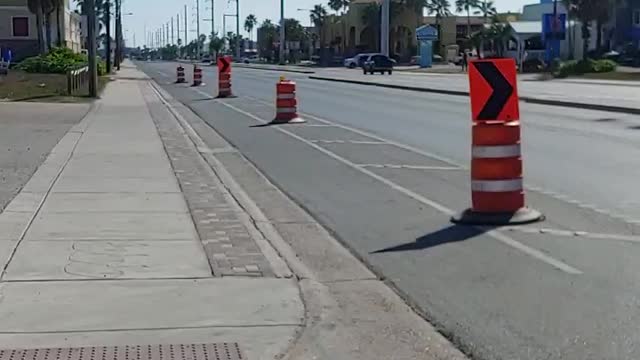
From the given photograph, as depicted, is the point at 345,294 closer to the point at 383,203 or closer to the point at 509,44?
the point at 383,203

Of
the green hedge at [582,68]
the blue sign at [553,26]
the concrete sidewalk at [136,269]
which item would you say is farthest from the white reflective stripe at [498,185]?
the blue sign at [553,26]

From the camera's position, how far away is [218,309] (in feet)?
24.3

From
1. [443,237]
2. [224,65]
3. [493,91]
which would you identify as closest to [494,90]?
[493,91]

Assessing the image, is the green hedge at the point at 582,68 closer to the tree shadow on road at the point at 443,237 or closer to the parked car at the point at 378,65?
the parked car at the point at 378,65

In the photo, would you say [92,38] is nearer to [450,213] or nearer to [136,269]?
[450,213]

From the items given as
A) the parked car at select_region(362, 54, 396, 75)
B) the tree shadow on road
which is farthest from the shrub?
the tree shadow on road

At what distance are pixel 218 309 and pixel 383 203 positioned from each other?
18.4 feet

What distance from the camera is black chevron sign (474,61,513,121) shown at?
11.0m

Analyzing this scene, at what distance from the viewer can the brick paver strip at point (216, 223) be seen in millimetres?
8914

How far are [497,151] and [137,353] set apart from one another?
5615mm

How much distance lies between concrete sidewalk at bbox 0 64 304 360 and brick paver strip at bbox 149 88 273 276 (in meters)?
0.02

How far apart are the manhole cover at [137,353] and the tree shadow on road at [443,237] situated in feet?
11.6

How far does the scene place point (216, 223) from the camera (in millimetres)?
11133

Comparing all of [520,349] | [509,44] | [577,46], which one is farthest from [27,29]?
[520,349]
